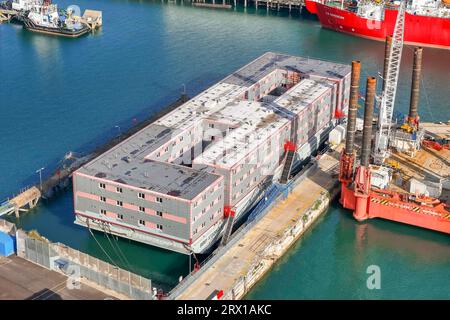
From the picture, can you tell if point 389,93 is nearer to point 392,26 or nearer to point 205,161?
point 205,161

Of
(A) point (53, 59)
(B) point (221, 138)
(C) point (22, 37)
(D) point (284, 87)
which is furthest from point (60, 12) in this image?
(B) point (221, 138)

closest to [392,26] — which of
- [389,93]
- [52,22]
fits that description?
[389,93]

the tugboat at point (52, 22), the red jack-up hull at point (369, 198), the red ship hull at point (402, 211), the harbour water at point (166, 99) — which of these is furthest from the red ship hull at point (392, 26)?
the red ship hull at point (402, 211)

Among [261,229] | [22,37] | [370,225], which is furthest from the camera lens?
[22,37]

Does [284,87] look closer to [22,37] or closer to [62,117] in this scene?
[62,117]

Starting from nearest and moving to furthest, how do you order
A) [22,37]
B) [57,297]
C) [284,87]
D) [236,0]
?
1. [57,297]
2. [284,87]
3. [22,37]
4. [236,0]

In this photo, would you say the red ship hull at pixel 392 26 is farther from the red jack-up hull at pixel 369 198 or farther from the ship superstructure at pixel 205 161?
the red jack-up hull at pixel 369 198

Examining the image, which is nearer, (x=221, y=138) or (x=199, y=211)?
(x=199, y=211)
